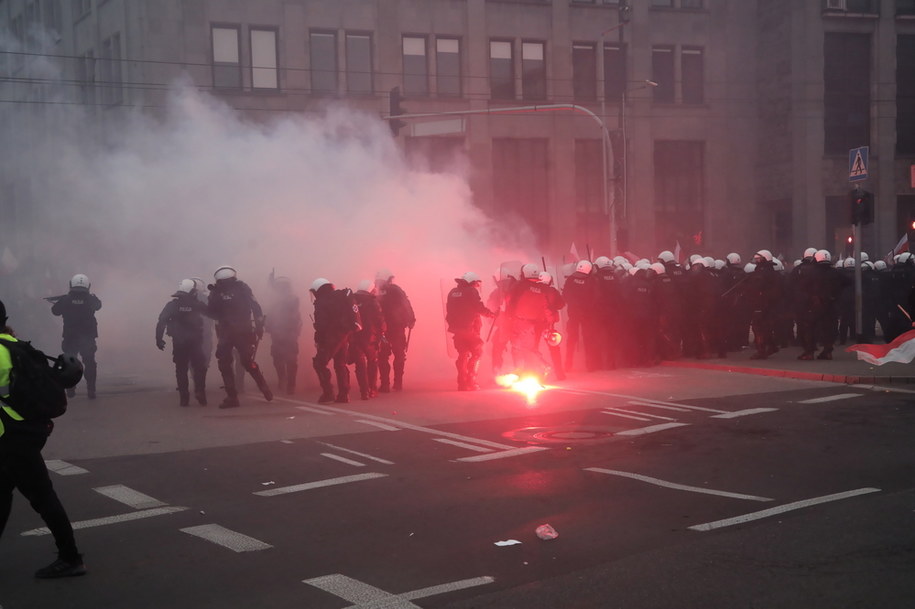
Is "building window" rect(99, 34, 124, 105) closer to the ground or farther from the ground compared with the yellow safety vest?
farther from the ground

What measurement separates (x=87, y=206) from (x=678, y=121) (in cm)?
2712

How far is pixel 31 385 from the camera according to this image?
5.76 meters

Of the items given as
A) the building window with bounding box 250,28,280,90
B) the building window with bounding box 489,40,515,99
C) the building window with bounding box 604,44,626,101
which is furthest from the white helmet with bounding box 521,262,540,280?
the building window with bounding box 604,44,626,101

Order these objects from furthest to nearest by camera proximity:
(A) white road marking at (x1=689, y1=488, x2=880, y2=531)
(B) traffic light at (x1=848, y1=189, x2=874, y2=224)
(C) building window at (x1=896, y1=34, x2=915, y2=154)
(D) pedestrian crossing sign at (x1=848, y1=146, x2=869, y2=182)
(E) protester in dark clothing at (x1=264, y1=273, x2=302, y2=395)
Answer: (C) building window at (x1=896, y1=34, x2=915, y2=154) → (B) traffic light at (x1=848, y1=189, x2=874, y2=224) → (D) pedestrian crossing sign at (x1=848, y1=146, x2=869, y2=182) → (E) protester in dark clothing at (x1=264, y1=273, x2=302, y2=395) → (A) white road marking at (x1=689, y1=488, x2=880, y2=531)

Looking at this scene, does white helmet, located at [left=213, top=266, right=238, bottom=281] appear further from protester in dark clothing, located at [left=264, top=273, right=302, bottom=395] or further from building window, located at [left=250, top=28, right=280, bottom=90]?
building window, located at [left=250, top=28, right=280, bottom=90]

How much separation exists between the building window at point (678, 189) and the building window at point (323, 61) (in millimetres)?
13686

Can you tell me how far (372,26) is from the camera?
1403 inches

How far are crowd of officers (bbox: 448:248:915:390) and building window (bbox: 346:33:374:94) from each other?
62.5 ft

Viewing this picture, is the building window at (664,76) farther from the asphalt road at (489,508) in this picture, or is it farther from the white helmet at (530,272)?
the asphalt road at (489,508)

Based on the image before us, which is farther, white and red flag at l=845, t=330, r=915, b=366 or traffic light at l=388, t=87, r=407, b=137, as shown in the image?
traffic light at l=388, t=87, r=407, b=137

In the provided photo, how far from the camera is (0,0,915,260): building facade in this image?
35.0m

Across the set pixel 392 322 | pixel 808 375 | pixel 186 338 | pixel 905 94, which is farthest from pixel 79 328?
pixel 905 94

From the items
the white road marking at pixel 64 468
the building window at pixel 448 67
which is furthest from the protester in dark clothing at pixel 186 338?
the building window at pixel 448 67

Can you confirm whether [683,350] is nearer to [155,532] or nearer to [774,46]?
[155,532]
